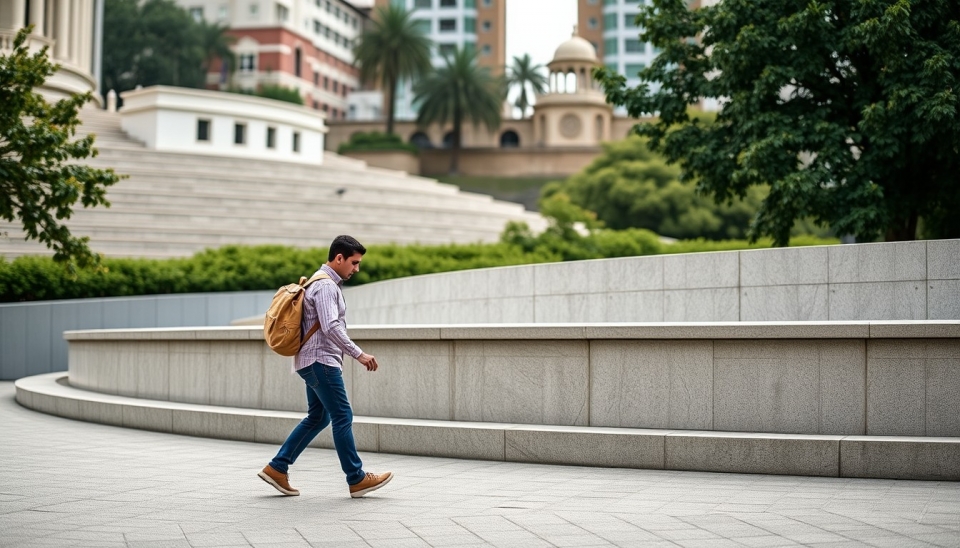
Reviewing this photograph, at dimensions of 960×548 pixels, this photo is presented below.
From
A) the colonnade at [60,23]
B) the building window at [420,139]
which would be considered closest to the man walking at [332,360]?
the colonnade at [60,23]

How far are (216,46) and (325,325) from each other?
8287 cm

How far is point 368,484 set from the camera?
25.5 ft

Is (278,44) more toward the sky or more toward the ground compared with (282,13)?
more toward the ground

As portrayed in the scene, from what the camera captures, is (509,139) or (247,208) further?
(509,139)

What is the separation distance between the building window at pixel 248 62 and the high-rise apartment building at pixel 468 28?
18.9 metres

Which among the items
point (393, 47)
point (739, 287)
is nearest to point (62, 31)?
point (393, 47)

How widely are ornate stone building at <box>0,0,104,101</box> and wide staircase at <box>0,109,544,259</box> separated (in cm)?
461

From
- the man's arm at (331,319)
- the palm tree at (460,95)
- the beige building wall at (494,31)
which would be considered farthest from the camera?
the beige building wall at (494,31)

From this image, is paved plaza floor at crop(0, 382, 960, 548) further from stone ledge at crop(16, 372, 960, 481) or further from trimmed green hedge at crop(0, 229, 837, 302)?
trimmed green hedge at crop(0, 229, 837, 302)

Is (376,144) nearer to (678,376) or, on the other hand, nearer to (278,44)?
(278,44)

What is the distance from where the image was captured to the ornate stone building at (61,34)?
5112cm

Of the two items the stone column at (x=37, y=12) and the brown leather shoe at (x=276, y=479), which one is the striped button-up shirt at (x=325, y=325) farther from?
the stone column at (x=37, y=12)

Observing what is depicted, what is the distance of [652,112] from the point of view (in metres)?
19.5

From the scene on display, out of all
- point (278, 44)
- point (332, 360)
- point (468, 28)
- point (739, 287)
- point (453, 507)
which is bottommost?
point (453, 507)
